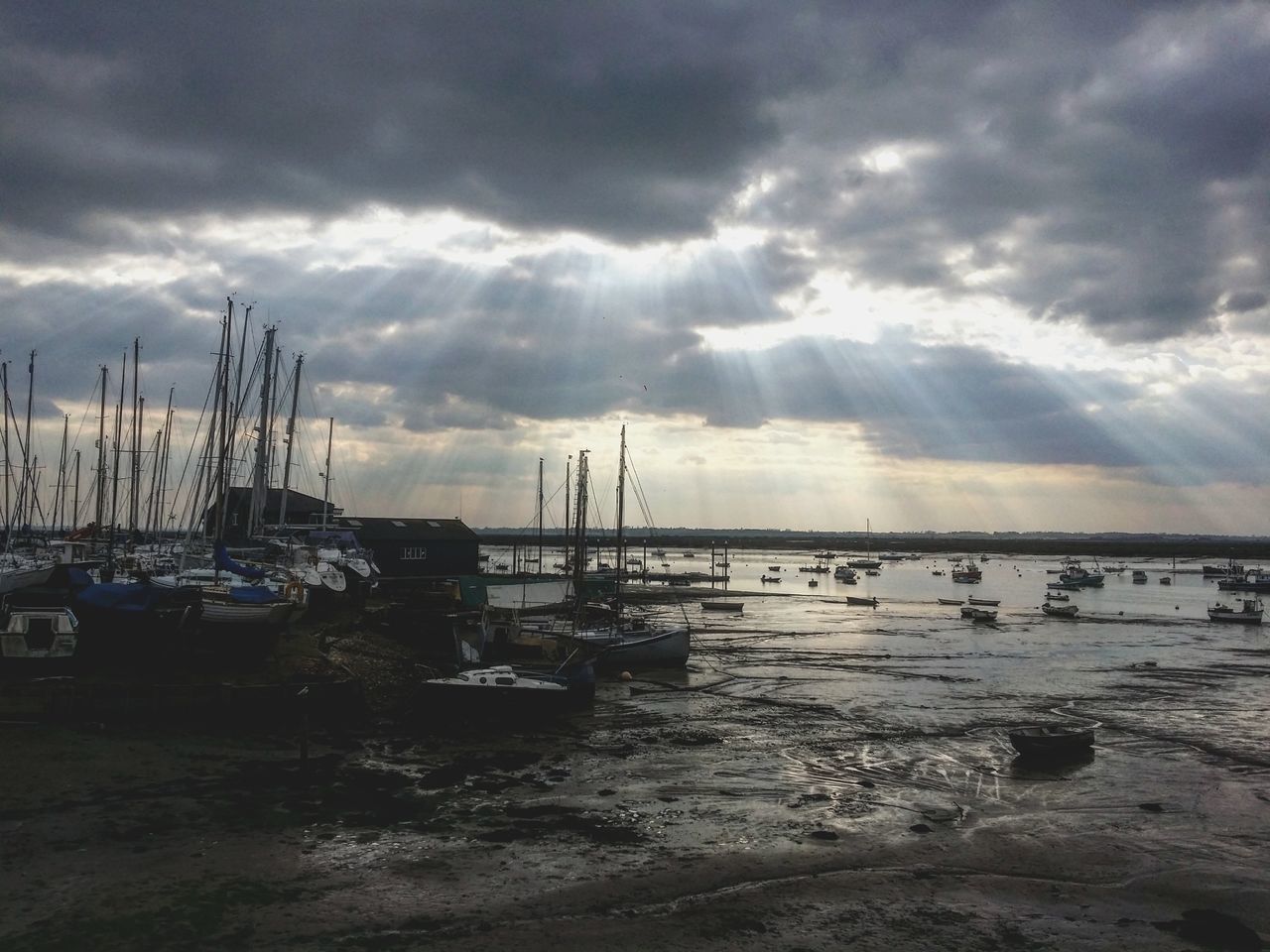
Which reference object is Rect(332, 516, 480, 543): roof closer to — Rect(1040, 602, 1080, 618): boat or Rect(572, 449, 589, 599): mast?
Rect(572, 449, 589, 599): mast

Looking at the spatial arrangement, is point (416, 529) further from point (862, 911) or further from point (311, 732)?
point (862, 911)

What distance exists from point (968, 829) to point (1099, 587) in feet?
407

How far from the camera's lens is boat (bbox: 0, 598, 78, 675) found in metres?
28.1

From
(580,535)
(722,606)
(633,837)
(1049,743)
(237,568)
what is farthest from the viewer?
(722,606)

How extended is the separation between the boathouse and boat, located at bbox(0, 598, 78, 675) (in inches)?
1810

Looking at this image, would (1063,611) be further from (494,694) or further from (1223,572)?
(1223,572)

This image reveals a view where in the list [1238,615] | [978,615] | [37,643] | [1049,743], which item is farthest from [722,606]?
[37,643]

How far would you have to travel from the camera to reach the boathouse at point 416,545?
7794 centimetres

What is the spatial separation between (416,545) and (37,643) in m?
51.4

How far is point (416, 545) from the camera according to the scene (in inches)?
3140

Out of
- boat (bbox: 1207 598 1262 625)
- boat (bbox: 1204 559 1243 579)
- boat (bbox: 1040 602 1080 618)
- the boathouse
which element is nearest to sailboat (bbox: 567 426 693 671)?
the boathouse

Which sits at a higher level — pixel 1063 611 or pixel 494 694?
pixel 494 694

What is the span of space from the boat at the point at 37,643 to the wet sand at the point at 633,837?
659 centimetres

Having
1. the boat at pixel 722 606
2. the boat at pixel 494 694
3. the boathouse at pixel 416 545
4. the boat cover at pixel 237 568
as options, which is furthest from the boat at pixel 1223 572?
the boat cover at pixel 237 568
